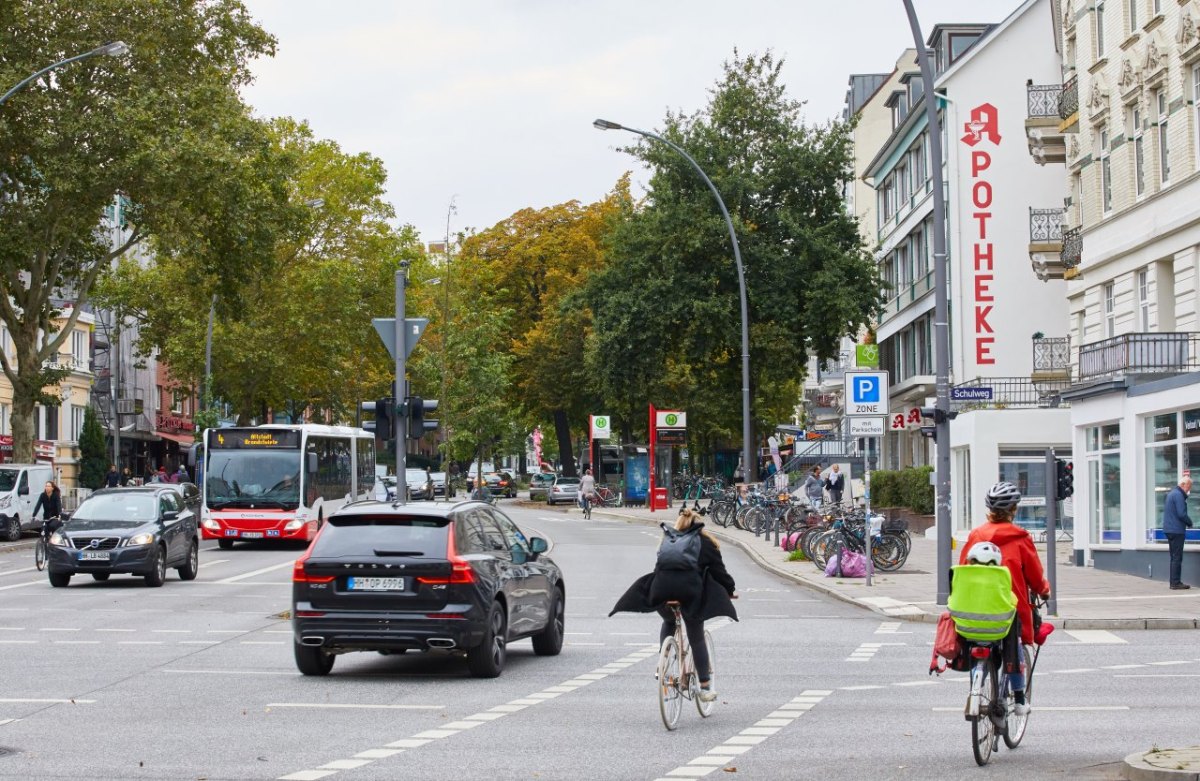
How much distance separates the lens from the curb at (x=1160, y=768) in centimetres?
846

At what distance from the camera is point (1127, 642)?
1862 centimetres

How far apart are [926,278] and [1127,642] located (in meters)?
41.2

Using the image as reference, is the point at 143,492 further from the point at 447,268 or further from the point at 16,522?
the point at 447,268

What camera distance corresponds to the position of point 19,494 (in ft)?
152

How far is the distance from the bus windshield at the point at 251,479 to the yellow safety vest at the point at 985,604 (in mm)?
32161

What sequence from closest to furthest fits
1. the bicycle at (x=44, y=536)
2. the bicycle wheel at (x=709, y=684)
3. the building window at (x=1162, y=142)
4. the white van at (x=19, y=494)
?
the bicycle wheel at (x=709, y=684)
the bicycle at (x=44, y=536)
the building window at (x=1162, y=142)
the white van at (x=19, y=494)

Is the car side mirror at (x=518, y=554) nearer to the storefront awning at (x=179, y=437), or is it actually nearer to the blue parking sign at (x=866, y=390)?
the blue parking sign at (x=866, y=390)

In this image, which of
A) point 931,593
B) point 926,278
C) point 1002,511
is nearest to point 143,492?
point 931,593

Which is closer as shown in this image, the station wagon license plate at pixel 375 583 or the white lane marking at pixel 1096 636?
the station wagon license plate at pixel 375 583

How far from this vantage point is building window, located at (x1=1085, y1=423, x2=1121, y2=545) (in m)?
31.1

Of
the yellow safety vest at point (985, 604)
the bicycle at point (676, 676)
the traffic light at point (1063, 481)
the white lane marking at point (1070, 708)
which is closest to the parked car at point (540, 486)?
the traffic light at point (1063, 481)

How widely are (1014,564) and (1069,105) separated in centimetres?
3097

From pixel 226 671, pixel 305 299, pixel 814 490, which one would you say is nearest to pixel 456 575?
pixel 226 671

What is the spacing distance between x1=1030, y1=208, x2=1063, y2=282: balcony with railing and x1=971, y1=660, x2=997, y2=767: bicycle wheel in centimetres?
3246
